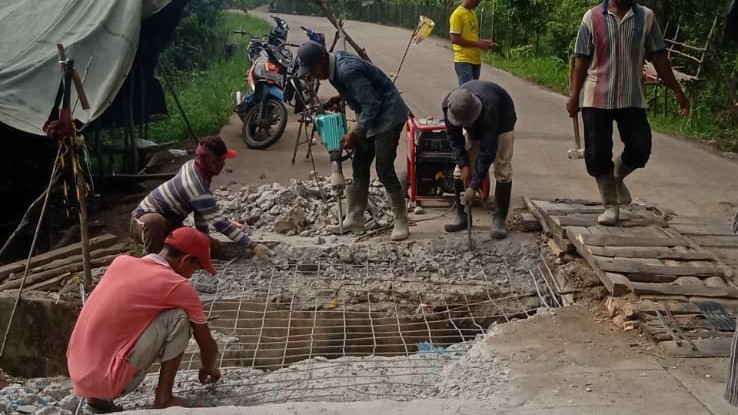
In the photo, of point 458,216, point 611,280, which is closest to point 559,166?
point 458,216

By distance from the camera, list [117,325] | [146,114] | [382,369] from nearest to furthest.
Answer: [117,325] < [382,369] < [146,114]

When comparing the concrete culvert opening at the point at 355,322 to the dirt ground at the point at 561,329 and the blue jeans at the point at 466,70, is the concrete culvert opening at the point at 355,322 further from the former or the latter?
the blue jeans at the point at 466,70

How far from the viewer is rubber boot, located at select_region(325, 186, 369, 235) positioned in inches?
233

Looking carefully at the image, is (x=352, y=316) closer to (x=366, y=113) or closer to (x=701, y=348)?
(x=366, y=113)

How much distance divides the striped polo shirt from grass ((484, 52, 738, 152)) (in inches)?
190

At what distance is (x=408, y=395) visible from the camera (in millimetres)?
3803

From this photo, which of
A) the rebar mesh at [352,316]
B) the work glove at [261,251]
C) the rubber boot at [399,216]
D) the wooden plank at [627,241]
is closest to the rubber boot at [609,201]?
the wooden plank at [627,241]

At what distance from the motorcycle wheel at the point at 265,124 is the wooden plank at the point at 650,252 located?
5115 millimetres

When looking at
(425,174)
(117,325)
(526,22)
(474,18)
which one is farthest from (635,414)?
(526,22)

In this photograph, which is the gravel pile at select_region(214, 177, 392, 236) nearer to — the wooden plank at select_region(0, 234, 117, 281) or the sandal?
the wooden plank at select_region(0, 234, 117, 281)

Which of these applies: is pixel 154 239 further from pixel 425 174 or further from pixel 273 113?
pixel 273 113

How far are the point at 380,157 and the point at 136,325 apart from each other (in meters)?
2.50

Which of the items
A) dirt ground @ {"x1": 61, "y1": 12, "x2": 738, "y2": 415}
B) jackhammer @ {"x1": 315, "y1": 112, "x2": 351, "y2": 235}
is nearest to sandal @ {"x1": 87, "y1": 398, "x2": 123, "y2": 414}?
dirt ground @ {"x1": 61, "y1": 12, "x2": 738, "y2": 415}

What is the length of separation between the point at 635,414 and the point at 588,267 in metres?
1.82
